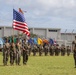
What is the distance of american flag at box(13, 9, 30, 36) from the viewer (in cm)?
2762

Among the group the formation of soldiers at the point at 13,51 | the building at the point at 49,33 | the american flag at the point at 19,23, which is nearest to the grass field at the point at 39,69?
the formation of soldiers at the point at 13,51

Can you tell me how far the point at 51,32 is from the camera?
132 metres

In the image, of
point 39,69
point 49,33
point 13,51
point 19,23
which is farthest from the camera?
point 49,33

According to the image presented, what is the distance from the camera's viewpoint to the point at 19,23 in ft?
91.4

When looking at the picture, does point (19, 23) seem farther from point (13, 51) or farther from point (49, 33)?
point (49, 33)

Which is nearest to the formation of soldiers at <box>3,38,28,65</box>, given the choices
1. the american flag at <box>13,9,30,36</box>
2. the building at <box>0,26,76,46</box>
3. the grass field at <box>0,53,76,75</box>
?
the grass field at <box>0,53,76,75</box>

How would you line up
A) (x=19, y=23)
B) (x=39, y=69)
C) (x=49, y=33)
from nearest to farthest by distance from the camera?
1. (x=39, y=69)
2. (x=19, y=23)
3. (x=49, y=33)

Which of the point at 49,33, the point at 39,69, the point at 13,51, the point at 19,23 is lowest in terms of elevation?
the point at 39,69

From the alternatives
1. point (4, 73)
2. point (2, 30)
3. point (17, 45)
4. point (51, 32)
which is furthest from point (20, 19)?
point (51, 32)

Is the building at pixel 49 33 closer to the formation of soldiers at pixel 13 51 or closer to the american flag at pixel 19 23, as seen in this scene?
the american flag at pixel 19 23

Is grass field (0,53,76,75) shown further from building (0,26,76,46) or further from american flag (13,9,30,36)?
building (0,26,76,46)

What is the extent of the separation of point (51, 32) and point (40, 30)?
4290 millimetres

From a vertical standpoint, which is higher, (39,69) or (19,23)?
(19,23)

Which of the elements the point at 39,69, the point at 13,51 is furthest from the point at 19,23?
the point at 39,69
